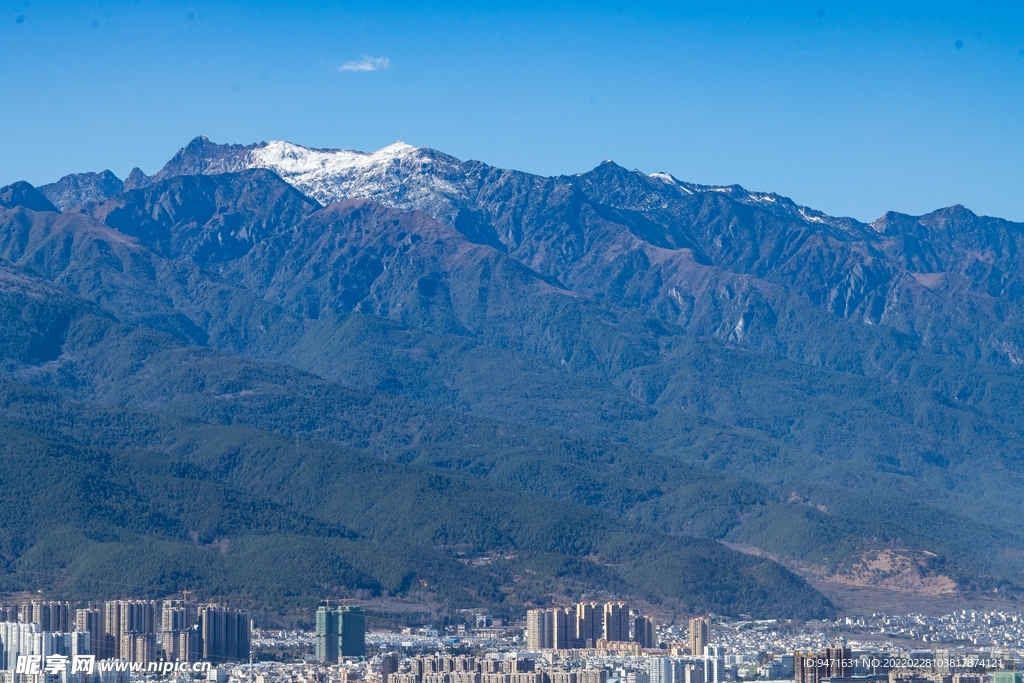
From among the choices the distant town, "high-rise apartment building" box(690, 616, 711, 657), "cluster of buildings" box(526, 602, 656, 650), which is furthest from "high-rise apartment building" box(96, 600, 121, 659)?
"high-rise apartment building" box(690, 616, 711, 657)

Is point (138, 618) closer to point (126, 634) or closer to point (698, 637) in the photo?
point (126, 634)

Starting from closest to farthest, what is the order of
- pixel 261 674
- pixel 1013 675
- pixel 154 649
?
pixel 1013 675 < pixel 261 674 < pixel 154 649

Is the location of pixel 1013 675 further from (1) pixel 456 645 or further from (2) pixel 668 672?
(1) pixel 456 645

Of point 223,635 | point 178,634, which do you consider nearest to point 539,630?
point 223,635

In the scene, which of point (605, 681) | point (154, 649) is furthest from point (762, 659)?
A: point (154, 649)

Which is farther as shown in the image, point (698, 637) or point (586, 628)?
point (586, 628)

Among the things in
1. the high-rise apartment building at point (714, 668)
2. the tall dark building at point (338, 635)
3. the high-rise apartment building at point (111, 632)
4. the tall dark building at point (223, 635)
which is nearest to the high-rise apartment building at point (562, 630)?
the tall dark building at point (338, 635)
